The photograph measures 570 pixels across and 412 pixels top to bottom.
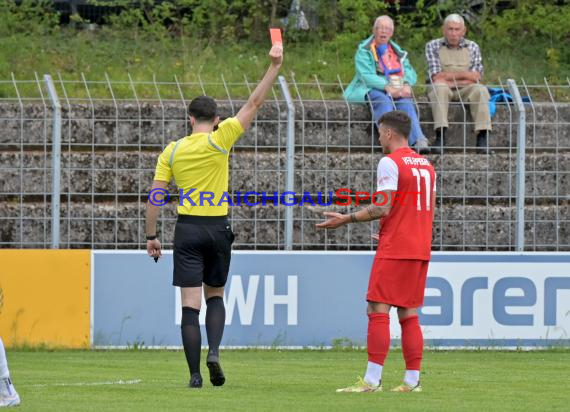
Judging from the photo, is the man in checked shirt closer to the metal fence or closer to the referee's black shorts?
the metal fence

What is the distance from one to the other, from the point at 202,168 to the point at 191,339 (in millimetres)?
1101

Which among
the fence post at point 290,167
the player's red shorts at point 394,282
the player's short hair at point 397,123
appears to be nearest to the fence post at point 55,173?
the fence post at point 290,167

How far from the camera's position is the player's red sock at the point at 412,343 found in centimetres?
835

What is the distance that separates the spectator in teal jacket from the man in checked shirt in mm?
262

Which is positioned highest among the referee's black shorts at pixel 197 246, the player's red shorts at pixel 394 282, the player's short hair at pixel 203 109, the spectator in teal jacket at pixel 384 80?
the spectator in teal jacket at pixel 384 80

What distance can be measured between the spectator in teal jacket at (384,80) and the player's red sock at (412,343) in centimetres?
514

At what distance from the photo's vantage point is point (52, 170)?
41.7ft

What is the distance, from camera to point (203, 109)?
28.1 ft

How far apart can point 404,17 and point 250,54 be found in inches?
→ 92.4

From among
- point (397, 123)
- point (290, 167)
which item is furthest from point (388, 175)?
point (290, 167)

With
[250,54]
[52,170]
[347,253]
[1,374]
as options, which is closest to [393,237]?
[1,374]

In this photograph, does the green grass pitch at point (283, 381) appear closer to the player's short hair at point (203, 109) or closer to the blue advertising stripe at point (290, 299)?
the blue advertising stripe at point (290, 299)

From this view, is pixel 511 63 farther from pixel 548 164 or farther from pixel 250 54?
pixel 548 164

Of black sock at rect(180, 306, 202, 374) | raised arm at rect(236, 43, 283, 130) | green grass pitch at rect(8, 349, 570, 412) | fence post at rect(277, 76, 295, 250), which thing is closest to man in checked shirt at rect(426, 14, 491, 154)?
fence post at rect(277, 76, 295, 250)
